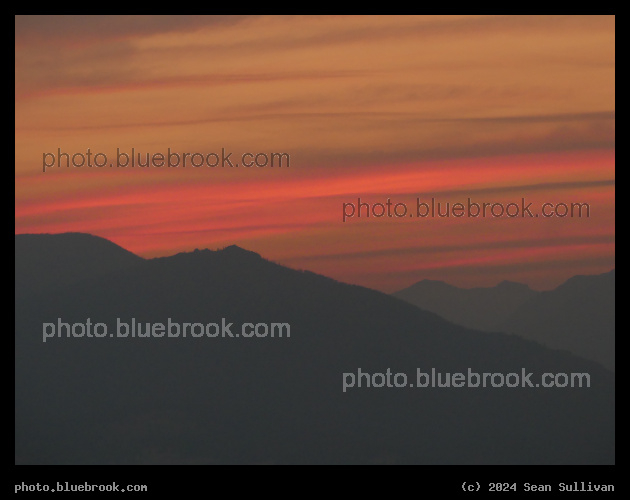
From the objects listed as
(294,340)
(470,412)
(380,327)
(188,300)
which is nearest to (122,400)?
(188,300)

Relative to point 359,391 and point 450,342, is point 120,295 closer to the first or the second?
point 359,391

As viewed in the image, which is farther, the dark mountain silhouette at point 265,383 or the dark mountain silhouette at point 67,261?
the dark mountain silhouette at point 67,261

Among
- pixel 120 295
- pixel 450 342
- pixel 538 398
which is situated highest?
pixel 120 295

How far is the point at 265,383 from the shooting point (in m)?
48.3

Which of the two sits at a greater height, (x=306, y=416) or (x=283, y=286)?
(x=283, y=286)

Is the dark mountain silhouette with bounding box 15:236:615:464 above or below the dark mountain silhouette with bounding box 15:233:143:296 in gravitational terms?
below

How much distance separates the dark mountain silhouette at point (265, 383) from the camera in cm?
4197

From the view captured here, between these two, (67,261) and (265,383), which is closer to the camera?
(265,383)

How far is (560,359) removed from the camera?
136ft

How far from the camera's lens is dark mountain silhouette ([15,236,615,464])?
138 feet

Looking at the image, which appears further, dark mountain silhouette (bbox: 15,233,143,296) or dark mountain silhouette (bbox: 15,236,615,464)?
dark mountain silhouette (bbox: 15,233,143,296)

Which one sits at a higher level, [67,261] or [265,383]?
[67,261]

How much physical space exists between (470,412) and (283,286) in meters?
19.1

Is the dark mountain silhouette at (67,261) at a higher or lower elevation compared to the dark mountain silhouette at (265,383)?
higher
